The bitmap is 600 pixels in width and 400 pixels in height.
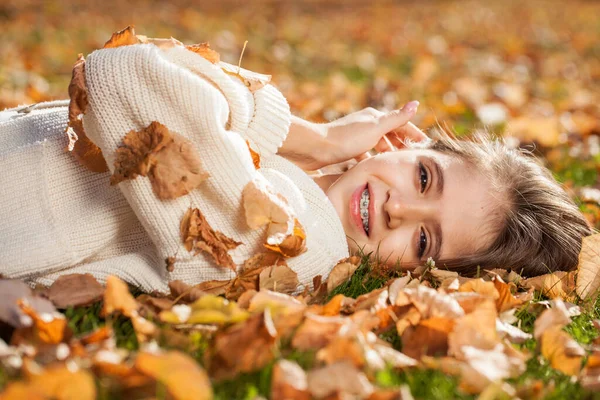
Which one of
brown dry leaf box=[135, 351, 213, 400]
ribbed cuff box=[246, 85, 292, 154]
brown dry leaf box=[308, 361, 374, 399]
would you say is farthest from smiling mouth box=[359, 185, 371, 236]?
brown dry leaf box=[135, 351, 213, 400]

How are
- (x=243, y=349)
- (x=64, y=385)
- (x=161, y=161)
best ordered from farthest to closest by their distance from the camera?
(x=161, y=161) → (x=243, y=349) → (x=64, y=385)

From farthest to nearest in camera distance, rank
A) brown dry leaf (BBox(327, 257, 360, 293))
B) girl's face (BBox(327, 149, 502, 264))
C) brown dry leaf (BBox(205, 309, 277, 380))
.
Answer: girl's face (BBox(327, 149, 502, 264)), brown dry leaf (BBox(327, 257, 360, 293)), brown dry leaf (BBox(205, 309, 277, 380))

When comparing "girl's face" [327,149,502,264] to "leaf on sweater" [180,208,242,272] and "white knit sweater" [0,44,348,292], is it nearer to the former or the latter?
"white knit sweater" [0,44,348,292]

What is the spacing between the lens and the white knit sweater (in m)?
2.06

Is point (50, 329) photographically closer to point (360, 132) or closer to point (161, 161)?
point (161, 161)

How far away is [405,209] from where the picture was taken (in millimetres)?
2422

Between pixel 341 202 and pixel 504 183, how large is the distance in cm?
60

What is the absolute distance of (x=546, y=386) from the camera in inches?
62.1

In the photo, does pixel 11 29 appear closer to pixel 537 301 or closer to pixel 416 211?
pixel 416 211

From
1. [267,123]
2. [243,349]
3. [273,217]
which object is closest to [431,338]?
[243,349]

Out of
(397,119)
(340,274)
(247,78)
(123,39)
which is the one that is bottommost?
(340,274)

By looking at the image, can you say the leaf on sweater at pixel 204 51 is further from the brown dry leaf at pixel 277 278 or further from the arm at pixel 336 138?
the brown dry leaf at pixel 277 278

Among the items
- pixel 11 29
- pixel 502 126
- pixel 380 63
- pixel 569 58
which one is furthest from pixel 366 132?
pixel 569 58

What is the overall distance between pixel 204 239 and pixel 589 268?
1265 millimetres
